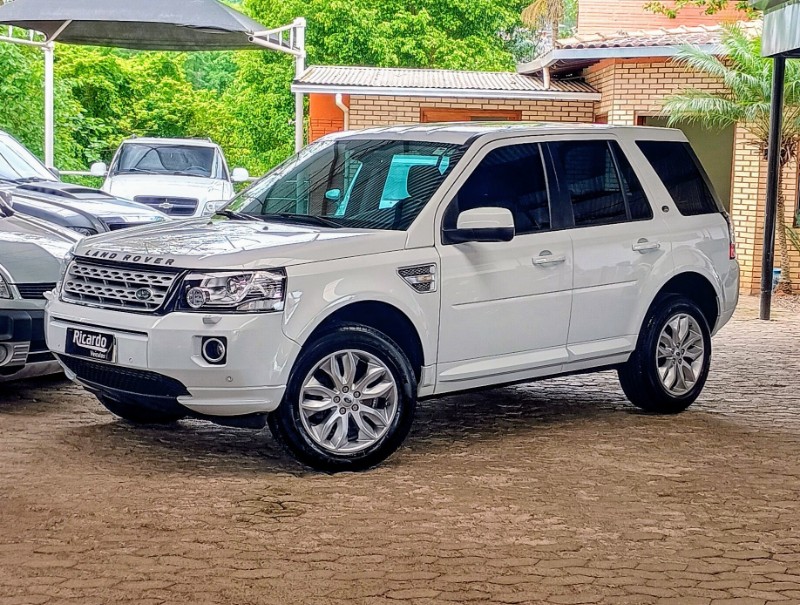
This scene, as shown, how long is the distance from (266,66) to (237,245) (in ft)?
152

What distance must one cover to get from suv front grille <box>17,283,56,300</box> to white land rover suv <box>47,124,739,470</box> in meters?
1.08

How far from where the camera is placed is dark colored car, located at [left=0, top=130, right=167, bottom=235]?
36.2 feet

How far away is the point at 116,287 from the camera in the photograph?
7.38m

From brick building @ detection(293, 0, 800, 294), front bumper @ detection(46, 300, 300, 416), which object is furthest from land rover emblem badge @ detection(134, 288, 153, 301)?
brick building @ detection(293, 0, 800, 294)

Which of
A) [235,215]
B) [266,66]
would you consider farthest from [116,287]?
[266,66]

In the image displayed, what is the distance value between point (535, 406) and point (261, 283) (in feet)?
10.9

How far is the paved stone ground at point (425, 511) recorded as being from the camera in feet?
17.7

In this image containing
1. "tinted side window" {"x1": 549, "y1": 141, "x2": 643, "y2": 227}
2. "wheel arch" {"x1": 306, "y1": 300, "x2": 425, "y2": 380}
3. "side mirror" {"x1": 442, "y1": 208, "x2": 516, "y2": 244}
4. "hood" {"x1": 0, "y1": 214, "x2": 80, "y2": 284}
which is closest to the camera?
"wheel arch" {"x1": 306, "y1": 300, "x2": 425, "y2": 380}

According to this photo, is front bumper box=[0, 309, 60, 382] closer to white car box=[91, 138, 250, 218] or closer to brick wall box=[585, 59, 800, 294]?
white car box=[91, 138, 250, 218]

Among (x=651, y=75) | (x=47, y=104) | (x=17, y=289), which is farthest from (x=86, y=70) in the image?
(x=17, y=289)

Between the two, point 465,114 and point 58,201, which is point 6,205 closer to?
point 58,201

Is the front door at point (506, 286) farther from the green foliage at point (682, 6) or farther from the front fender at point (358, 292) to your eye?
the green foliage at point (682, 6)

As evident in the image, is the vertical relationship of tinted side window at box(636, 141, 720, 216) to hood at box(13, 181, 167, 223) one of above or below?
above

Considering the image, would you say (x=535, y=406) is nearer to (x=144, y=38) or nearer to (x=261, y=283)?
(x=261, y=283)
